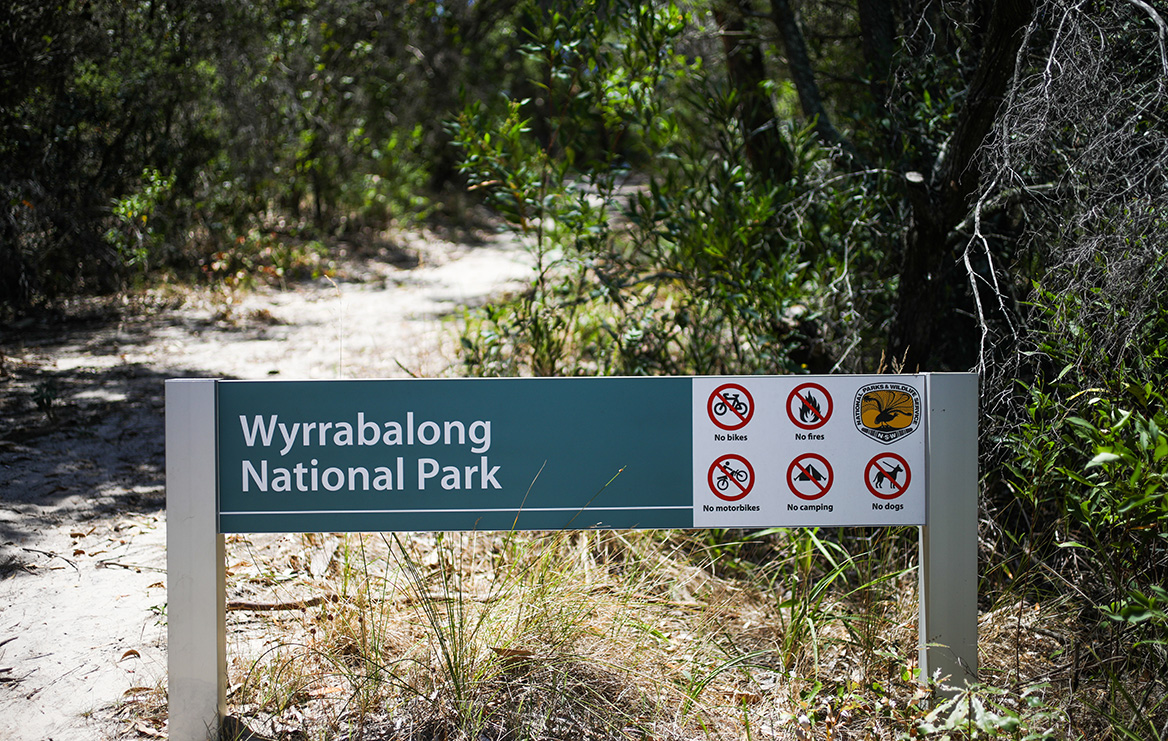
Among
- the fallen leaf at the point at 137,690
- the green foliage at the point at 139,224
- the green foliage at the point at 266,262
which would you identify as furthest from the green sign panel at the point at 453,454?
the green foliage at the point at 266,262

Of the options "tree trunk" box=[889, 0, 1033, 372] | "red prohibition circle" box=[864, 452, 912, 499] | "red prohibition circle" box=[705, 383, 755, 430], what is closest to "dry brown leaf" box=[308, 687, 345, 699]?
"red prohibition circle" box=[705, 383, 755, 430]

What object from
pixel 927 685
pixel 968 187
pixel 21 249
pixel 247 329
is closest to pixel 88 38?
pixel 21 249

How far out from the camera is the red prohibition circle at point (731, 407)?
8.09 ft

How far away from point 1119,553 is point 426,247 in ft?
42.2

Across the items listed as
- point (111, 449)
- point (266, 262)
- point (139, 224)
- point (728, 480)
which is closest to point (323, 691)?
point (728, 480)

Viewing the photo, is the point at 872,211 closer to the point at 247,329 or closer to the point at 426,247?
the point at 247,329

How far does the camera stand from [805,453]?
2461mm

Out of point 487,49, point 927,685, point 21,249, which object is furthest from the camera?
point 487,49

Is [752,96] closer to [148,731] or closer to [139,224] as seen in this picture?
[148,731]

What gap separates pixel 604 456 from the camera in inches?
97.0

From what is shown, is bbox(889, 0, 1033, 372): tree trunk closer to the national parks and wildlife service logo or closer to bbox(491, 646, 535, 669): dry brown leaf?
the national parks and wildlife service logo

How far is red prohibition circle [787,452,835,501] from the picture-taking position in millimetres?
2457

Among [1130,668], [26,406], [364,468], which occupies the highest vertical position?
[26,406]

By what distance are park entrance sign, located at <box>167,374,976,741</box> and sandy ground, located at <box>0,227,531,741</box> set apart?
0.77 meters
